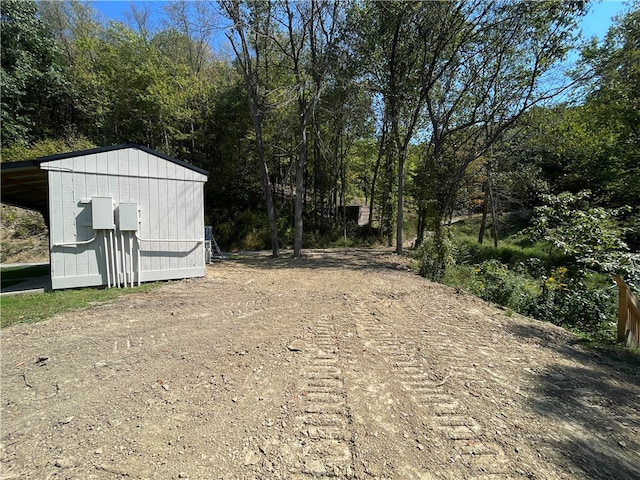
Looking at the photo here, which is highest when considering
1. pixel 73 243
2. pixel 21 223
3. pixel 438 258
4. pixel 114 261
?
pixel 21 223

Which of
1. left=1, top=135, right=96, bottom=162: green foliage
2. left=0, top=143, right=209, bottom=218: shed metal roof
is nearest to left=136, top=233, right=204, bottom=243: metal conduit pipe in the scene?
left=0, top=143, right=209, bottom=218: shed metal roof

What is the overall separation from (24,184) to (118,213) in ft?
9.60

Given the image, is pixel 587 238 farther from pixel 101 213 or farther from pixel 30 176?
pixel 30 176

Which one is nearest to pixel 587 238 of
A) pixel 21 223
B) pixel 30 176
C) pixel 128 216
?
pixel 128 216

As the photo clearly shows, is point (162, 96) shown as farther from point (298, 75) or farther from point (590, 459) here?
point (590, 459)

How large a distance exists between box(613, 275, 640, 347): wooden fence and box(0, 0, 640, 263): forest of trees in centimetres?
413

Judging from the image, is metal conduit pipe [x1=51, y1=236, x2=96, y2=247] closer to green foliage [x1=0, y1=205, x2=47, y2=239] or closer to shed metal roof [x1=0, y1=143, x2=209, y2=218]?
shed metal roof [x1=0, y1=143, x2=209, y2=218]

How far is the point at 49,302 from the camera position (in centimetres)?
475

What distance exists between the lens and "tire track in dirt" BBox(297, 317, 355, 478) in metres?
1.70

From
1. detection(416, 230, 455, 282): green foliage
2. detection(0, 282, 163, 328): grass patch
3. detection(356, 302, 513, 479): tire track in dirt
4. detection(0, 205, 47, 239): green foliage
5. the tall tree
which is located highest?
the tall tree

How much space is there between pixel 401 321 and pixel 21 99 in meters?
21.4

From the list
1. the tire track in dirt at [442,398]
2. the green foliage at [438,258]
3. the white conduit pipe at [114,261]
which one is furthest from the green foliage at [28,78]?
the tire track in dirt at [442,398]

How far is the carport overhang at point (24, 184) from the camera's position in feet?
16.5

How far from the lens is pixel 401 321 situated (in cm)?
429
